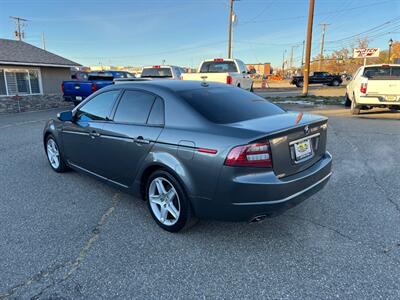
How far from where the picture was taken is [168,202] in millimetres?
3178

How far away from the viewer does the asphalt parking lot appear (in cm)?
236

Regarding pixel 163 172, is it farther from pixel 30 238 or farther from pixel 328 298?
pixel 328 298

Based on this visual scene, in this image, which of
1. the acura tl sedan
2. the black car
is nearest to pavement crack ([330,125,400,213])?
the acura tl sedan

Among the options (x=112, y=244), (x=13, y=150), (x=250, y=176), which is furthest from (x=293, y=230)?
(x=13, y=150)

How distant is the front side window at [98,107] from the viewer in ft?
12.7

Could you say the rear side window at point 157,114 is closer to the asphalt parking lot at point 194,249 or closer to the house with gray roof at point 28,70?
the asphalt parking lot at point 194,249

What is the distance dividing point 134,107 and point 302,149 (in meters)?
1.97

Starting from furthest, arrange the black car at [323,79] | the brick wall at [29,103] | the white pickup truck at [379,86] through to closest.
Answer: the black car at [323,79]
the brick wall at [29,103]
the white pickup truck at [379,86]

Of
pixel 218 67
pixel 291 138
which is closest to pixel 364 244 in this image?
pixel 291 138

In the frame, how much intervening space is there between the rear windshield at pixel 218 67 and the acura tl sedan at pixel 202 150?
9459 mm

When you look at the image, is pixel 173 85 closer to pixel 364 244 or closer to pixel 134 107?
pixel 134 107

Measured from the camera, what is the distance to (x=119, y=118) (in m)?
3.64

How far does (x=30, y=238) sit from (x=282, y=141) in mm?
2767

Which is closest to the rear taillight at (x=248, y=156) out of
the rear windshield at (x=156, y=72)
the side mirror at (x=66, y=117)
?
the side mirror at (x=66, y=117)
